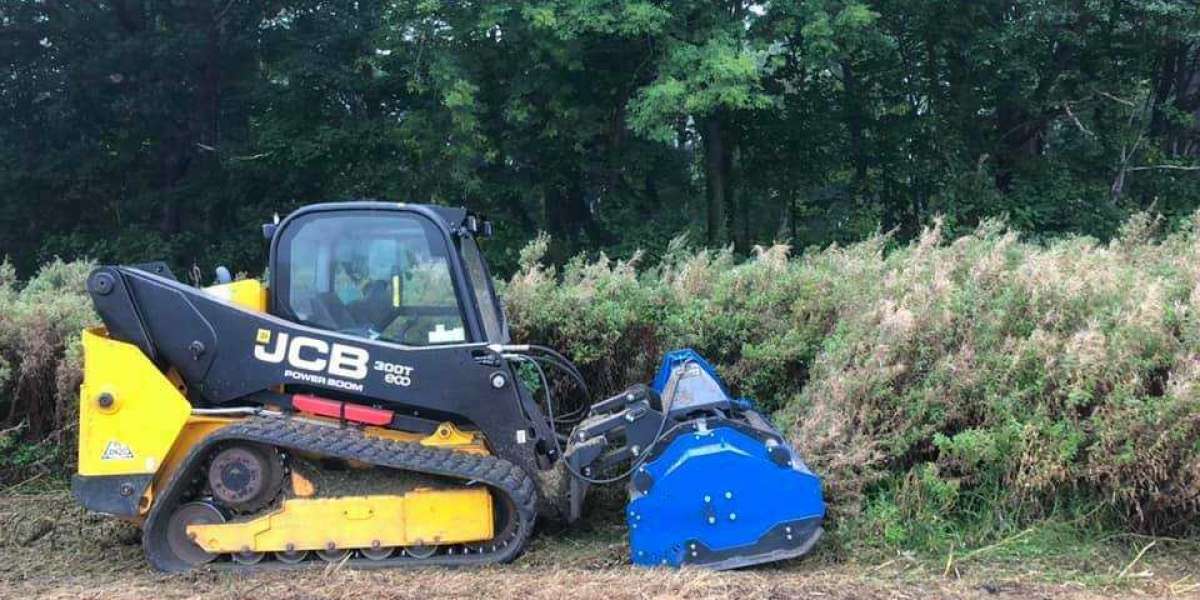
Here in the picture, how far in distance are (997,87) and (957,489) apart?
11372 millimetres

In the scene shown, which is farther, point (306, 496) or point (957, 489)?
point (957, 489)

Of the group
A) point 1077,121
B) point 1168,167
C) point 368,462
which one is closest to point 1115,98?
point 1077,121

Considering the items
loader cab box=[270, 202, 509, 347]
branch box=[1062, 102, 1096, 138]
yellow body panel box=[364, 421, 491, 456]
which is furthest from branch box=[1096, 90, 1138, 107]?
yellow body panel box=[364, 421, 491, 456]

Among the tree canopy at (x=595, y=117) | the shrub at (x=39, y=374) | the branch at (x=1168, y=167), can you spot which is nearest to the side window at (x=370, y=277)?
the shrub at (x=39, y=374)

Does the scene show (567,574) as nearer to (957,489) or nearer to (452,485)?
(452,485)

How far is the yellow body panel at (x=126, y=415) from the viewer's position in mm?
4551

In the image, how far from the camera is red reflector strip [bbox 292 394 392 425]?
4.75m

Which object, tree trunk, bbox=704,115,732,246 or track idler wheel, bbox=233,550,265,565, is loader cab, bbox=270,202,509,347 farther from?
tree trunk, bbox=704,115,732,246

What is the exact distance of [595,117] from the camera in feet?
50.2

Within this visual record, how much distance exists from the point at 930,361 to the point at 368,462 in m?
3.19

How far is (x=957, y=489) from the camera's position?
5.02m

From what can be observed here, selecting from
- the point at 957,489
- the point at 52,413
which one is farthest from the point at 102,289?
the point at 957,489

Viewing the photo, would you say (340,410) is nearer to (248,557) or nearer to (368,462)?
(368,462)

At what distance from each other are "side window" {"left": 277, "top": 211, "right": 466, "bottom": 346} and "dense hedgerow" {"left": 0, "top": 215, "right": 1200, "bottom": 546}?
1907mm
